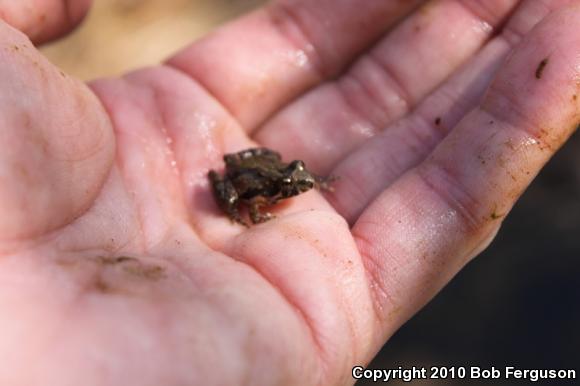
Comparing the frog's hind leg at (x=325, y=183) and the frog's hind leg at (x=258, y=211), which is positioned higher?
the frog's hind leg at (x=325, y=183)

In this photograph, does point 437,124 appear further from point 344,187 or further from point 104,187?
point 104,187

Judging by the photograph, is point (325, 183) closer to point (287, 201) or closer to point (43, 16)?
point (287, 201)

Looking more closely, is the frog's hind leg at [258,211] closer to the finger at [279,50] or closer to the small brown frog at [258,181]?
the small brown frog at [258,181]

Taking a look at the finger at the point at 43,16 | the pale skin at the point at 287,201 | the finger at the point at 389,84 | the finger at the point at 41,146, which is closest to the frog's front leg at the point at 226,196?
the pale skin at the point at 287,201

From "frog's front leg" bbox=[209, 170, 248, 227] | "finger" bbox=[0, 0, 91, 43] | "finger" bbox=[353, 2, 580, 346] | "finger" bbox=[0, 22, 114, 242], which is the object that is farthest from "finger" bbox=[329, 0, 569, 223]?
"finger" bbox=[0, 0, 91, 43]

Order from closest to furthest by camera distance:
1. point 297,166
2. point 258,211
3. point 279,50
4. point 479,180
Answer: point 479,180 < point 297,166 < point 258,211 < point 279,50

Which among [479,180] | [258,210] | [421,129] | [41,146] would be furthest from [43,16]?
[479,180]

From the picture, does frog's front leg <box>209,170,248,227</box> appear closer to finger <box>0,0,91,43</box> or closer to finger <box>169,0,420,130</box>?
finger <box>169,0,420,130</box>
